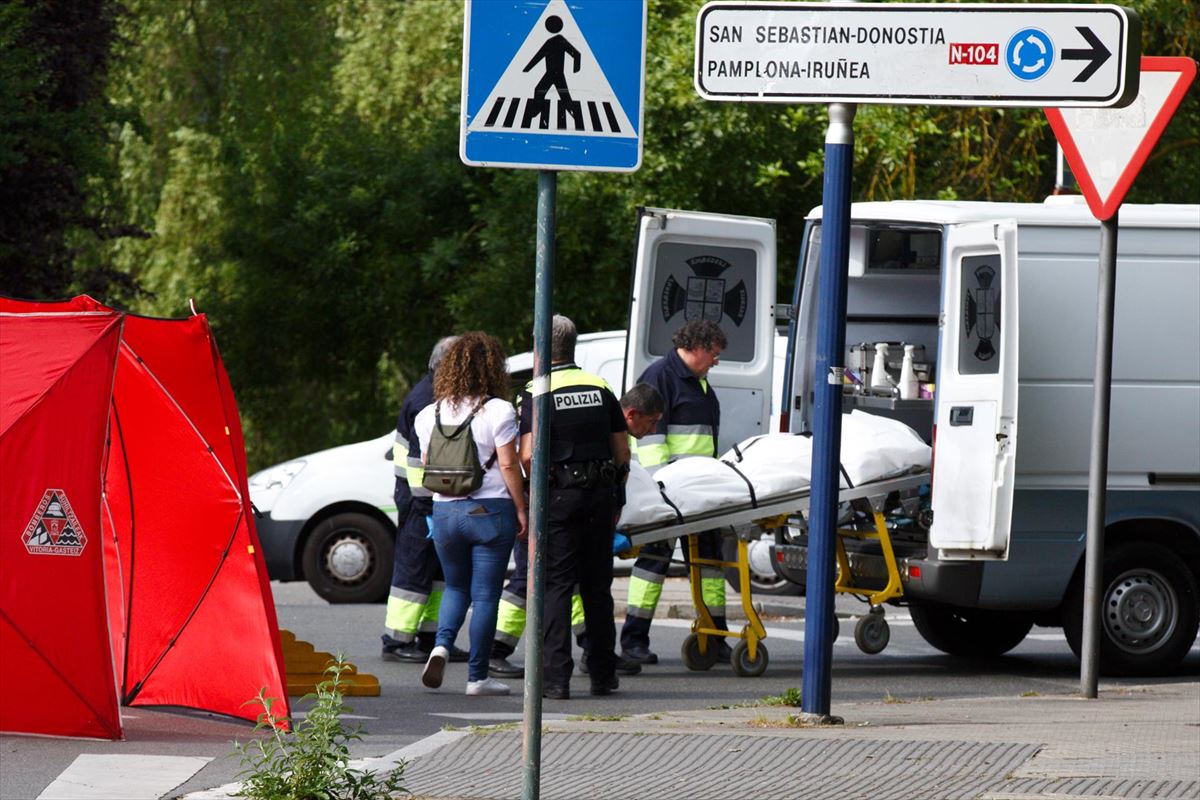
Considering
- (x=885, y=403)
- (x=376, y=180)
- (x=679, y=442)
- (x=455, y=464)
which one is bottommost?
(x=455, y=464)

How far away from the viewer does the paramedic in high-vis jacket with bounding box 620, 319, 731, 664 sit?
11.3 meters

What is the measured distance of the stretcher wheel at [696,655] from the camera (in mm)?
11336

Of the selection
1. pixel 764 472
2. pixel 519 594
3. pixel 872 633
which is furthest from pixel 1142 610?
pixel 519 594

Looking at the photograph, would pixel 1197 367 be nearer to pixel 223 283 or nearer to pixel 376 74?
pixel 223 283

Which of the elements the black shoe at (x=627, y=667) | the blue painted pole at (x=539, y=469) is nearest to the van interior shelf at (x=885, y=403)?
the black shoe at (x=627, y=667)

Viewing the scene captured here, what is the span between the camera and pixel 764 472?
10750 mm

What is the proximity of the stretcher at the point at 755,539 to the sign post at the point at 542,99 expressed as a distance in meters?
4.87

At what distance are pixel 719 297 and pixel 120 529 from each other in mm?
5228

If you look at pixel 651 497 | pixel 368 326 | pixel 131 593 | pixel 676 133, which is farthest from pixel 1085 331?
pixel 368 326

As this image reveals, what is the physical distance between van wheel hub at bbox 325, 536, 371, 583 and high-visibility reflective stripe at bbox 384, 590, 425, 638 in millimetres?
3533

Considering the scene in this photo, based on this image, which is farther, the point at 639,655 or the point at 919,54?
the point at 639,655

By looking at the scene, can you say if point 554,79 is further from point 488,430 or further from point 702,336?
point 702,336

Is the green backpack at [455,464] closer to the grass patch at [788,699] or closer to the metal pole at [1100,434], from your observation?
the grass patch at [788,699]

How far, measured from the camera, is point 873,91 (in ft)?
25.6
